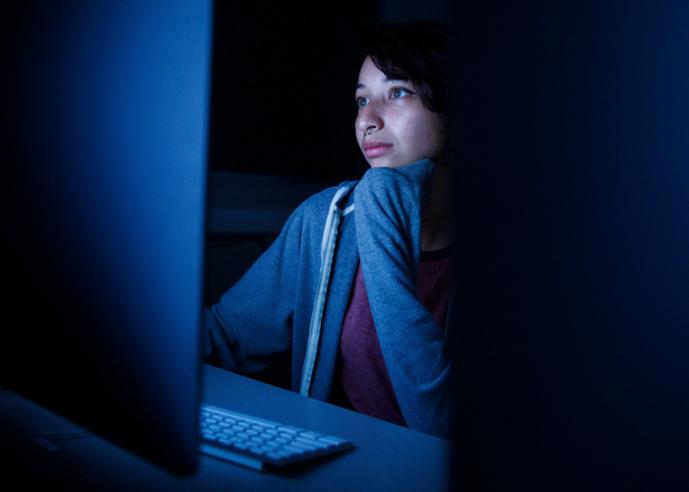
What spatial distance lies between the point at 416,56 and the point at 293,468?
3.22ft

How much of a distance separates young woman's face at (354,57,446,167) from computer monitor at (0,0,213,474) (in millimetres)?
897

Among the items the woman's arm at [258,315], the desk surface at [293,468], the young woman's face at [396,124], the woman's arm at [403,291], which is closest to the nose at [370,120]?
the young woman's face at [396,124]

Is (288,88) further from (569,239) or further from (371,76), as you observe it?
(569,239)

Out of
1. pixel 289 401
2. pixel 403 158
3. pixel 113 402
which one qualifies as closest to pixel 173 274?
pixel 113 402

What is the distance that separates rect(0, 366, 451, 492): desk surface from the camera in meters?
0.59

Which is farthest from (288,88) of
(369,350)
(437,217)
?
(369,350)

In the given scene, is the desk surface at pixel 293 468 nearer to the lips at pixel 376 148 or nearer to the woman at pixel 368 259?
the woman at pixel 368 259

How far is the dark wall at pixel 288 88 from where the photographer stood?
2.14 metres

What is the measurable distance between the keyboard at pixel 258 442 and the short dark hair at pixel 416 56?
852mm

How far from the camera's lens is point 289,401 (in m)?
0.93

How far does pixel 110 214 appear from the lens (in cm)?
47

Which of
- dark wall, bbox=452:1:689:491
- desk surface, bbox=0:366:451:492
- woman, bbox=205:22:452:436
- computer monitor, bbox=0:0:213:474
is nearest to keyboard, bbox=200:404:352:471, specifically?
desk surface, bbox=0:366:451:492

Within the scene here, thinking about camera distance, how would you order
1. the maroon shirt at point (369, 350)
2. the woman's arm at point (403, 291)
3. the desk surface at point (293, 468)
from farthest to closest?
the maroon shirt at point (369, 350)
the woman's arm at point (403, 291)
the desk surface at point (293, 468)

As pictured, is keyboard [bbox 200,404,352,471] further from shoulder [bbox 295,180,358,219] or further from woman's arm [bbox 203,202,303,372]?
shoulder [bbox 295,180,358,219]
